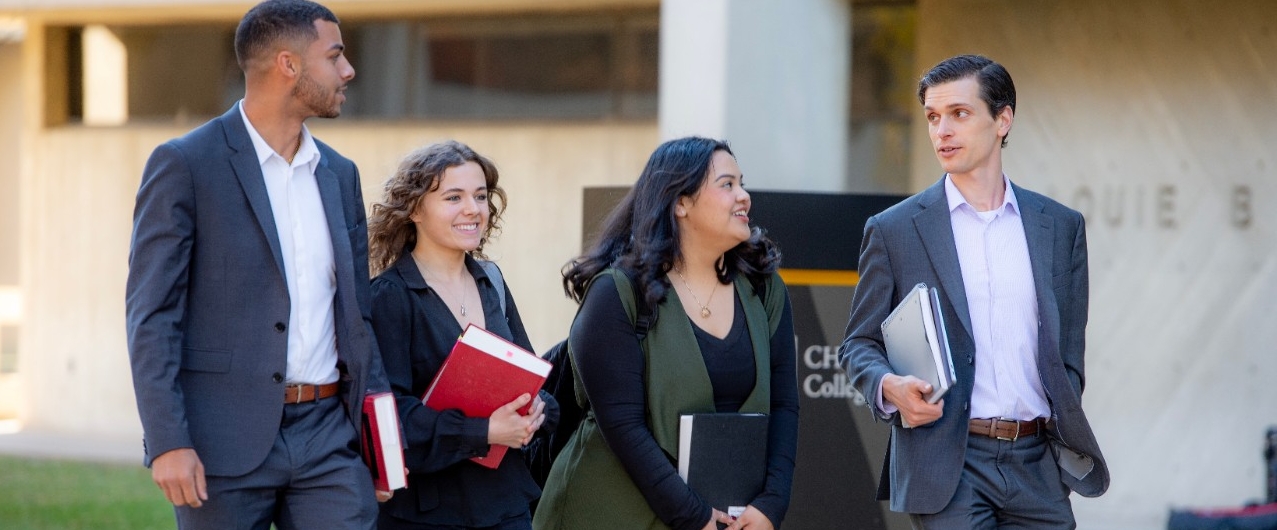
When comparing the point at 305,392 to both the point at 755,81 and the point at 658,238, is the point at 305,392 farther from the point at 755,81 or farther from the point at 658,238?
the point at 755,81

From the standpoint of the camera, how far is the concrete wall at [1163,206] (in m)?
8.66

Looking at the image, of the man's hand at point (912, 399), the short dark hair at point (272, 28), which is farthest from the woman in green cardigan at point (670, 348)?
the short dark hair at point (272, 28)

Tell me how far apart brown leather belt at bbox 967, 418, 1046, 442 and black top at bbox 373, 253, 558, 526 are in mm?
1242

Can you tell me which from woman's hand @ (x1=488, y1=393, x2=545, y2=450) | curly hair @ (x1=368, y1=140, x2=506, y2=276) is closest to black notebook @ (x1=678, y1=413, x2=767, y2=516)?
woman's hand @ (x1=488, y1=393, x2=545, y2=450)

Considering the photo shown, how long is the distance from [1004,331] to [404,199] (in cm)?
183

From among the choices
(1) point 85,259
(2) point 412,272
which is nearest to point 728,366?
(2) point 412,272

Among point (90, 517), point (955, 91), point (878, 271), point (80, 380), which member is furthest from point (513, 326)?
point (80, 380)

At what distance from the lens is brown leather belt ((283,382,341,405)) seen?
358 centimetres

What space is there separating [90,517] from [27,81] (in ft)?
20.2

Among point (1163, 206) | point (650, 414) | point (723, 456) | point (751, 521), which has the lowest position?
point (751, 521)

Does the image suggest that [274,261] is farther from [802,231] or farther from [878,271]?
[802,231]

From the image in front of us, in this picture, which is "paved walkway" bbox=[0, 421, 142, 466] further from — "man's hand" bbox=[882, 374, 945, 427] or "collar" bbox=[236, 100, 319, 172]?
"man's hand" bbox=[882, 374, 945, 427]

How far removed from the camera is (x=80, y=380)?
13.3 metres

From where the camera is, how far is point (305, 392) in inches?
142
